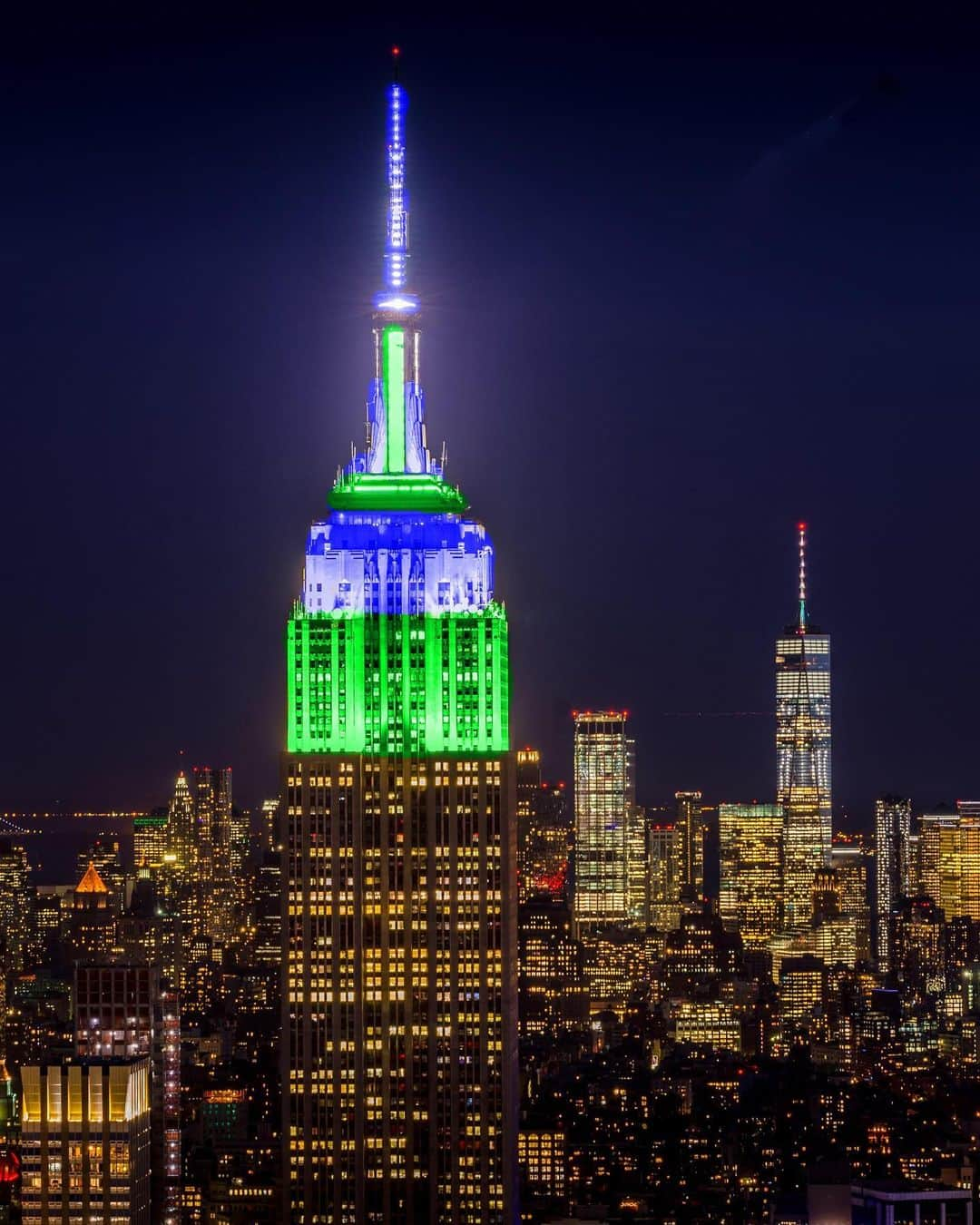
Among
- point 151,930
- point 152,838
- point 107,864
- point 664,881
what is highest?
point 152,838

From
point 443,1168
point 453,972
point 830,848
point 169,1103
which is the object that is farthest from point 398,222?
point 830,848

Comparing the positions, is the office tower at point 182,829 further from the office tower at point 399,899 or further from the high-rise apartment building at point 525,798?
the office tower at point 399,899

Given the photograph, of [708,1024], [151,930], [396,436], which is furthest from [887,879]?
[396,436]

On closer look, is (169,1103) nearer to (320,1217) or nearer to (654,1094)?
(320,1217)

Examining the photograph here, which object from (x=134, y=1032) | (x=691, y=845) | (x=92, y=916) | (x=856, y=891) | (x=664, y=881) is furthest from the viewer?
(x=856, y=891)

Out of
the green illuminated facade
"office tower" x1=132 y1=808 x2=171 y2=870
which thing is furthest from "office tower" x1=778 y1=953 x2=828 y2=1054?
the green illuminated facade

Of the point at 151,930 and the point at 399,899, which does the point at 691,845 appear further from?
the point at 399,899

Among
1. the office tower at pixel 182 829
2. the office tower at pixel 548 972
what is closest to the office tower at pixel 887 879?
the office tower at pixel 548 972
